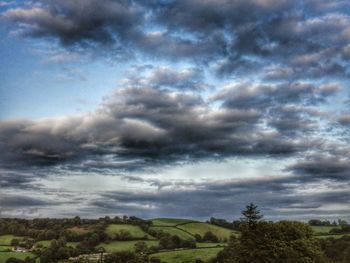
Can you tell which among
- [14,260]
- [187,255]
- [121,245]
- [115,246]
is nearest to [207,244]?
[187,255]

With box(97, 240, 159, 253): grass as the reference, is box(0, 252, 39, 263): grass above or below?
below

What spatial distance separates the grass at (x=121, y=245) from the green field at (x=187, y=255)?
15587 millimetres

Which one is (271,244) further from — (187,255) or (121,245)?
(121,245)

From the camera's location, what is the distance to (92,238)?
18675cm

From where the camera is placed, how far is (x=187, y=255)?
16225 cm

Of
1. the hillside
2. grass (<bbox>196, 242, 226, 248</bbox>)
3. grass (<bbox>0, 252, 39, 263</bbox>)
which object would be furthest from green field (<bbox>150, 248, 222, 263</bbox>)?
grass (<bbox>0, 252, 39, 263</bbox>)

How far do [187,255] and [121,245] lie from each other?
34566mm

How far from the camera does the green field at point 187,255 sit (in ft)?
515

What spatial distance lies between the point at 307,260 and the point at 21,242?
13339cm

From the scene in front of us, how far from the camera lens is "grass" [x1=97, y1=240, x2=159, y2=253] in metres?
176

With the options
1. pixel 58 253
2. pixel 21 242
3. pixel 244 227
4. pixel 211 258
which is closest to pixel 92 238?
pixel 58 253

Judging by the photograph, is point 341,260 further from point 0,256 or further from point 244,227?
point 0,256

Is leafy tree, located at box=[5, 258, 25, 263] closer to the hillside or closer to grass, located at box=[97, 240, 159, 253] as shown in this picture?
the hillside

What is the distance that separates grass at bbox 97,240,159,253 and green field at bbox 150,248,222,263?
15.6 meters
